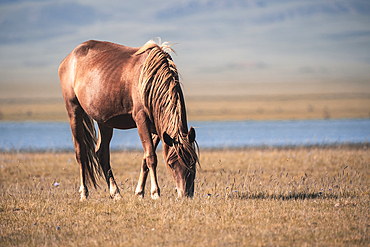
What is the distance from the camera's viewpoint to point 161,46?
6344 mm

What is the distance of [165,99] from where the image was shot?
5672 mm

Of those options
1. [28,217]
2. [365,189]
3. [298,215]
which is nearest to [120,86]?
[28,217]

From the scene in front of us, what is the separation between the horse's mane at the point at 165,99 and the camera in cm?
533

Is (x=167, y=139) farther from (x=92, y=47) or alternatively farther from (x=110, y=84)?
(x=92, y=47)

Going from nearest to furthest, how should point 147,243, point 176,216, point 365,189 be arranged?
1. point 147,243
2. point 176,216
3. point 365,189

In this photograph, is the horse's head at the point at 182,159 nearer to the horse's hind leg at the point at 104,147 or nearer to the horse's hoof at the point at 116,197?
the horse's hoof at the point at 116,197

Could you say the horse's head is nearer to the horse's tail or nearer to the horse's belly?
the horse's belly

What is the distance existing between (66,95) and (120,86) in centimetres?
178

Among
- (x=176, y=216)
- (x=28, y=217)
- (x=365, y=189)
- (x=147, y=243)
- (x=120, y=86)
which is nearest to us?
(x=147, y=243)

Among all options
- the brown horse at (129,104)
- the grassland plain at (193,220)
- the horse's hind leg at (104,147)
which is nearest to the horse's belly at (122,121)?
the brown horse at (129,104)

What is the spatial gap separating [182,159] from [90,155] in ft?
9.62

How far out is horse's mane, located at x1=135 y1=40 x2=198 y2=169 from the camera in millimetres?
5332

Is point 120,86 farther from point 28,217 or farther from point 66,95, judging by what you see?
point 28,217

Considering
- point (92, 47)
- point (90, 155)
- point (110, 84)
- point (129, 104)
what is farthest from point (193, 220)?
point (92, 47)
